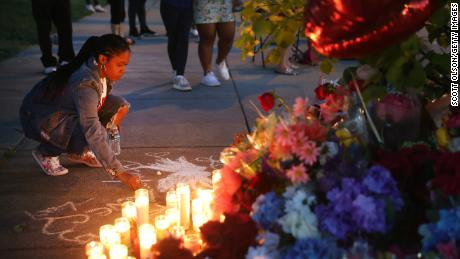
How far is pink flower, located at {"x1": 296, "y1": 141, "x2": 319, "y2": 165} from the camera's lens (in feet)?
6.50

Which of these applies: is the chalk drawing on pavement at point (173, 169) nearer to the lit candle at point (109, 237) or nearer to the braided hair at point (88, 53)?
the braided hair at point (88, 53)

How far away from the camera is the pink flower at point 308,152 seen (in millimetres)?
1980

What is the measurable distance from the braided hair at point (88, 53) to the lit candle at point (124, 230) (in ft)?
4.15

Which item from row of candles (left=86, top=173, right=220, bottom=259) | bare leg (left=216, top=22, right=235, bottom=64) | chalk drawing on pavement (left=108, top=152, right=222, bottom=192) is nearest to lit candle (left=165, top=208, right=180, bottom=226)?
row of candles (left=86, top=173, right=220, bottom=259)

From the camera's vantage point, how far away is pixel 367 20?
198cm

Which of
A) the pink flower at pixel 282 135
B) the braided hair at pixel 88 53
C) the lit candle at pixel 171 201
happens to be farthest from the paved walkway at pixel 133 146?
the pink flower at pixel 282 135

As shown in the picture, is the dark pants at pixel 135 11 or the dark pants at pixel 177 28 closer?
the dark pants at pixel 177 28

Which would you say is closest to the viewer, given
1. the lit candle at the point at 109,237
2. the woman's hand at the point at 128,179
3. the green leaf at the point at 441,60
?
the green leaf at the point at 441,60

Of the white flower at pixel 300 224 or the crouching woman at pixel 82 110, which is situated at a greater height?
the white flower at pixel 300 224

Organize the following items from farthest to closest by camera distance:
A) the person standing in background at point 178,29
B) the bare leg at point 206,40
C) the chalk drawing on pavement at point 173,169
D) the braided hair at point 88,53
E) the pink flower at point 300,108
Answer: the bare leg at point 206,40, the person standing in background at point 178,29, the chalk drawing on pavement at point 173,169, the braided hair at point 88,53, the pink flower at point 300,108

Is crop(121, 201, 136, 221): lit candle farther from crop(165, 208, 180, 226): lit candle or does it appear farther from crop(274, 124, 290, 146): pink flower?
crop(274, 124, 290, 146): pink flower

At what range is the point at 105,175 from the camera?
4.08 metres

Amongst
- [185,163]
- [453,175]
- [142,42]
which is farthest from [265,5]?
[142,42]

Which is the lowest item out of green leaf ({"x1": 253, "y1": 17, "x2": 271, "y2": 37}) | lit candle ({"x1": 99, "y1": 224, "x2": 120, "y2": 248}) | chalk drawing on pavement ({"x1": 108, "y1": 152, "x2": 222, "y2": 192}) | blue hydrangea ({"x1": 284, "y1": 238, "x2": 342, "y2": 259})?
chalk drawing on pavement ({"x1": 108, "y1": 152, "x2": 222, "y2": 192})
